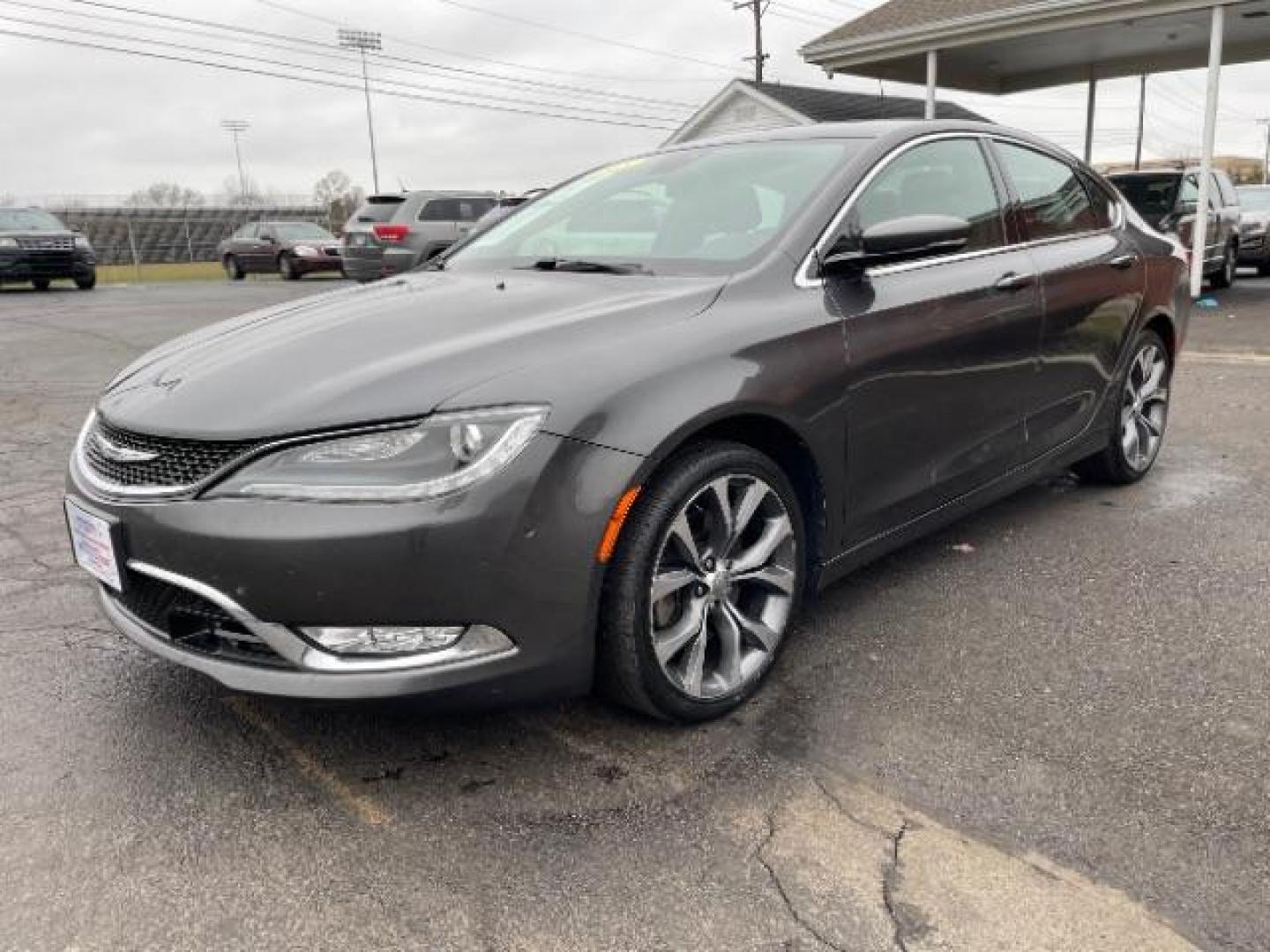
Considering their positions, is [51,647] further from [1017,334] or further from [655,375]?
[1017,334]

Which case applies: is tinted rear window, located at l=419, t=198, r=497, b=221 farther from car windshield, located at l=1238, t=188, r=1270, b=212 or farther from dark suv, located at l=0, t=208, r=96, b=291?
car windshield, located at l=1238, t=188, r=1270, b=212

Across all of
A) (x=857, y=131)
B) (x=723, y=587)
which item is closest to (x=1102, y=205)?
(x=857, y=131)

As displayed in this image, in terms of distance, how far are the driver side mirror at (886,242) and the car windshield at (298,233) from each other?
23.6 meters

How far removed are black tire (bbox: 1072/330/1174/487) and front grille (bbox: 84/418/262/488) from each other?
354 centimetres

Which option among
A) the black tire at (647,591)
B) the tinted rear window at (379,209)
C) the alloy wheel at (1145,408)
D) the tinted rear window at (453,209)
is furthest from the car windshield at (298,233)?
the black tire at (647,591)

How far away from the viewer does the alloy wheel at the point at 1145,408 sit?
15.3 ft

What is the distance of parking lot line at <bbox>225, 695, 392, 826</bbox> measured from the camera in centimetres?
233

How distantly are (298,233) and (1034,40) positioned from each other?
17.2 m

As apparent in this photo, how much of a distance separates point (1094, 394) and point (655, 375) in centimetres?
252

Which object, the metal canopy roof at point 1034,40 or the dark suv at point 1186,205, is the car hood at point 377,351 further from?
the dark suv at point 1186,205

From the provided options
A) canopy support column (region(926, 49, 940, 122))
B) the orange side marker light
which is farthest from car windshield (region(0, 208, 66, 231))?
the orange side marker light

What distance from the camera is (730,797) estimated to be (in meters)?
2.38

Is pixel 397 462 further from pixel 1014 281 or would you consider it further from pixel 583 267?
pixel 1014 281

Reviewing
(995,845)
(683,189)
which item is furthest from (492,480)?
(683,189)
